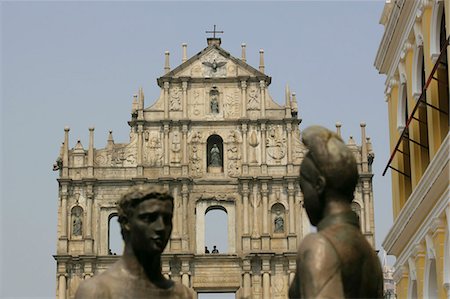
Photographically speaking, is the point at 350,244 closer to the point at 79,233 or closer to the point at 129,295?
the point at 129,295

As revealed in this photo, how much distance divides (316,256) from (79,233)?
4015 centimetres

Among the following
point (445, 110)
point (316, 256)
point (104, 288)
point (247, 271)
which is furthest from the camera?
point (247, 271)

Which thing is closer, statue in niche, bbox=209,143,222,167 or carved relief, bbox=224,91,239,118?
statue in niche, bbox=209,143,222,167

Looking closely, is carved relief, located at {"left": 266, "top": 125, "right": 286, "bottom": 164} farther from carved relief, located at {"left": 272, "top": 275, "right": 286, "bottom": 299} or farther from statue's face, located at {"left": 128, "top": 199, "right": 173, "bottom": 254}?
statue's face, located at {"left": 128, "top": 199, "right": 173, "bottom": 254}

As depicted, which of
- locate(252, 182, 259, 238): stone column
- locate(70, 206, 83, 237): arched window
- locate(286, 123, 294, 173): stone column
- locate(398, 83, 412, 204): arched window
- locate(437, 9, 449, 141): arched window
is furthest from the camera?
locate(286, 123, 294, 173): stone column

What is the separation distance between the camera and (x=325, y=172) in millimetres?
4488

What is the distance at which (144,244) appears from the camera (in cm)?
→ 471

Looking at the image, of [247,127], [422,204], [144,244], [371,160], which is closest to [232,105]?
[247,127]

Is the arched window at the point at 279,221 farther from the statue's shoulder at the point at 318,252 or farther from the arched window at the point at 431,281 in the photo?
the statue's shoulder at the point at 318,252

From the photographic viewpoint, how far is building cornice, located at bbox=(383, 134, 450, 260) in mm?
18703

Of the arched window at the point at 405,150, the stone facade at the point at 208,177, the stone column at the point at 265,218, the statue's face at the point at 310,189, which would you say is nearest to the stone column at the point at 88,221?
the stone facade at the point at 208,177

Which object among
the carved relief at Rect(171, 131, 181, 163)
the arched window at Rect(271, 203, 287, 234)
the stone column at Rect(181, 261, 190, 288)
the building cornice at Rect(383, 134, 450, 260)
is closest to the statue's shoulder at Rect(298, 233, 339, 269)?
the building cornice at Rect(383, 134, 450, 260)

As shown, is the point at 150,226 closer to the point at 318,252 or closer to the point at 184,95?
the point at 318,252

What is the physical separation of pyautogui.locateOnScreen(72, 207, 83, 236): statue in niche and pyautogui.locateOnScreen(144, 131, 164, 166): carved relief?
329cm
